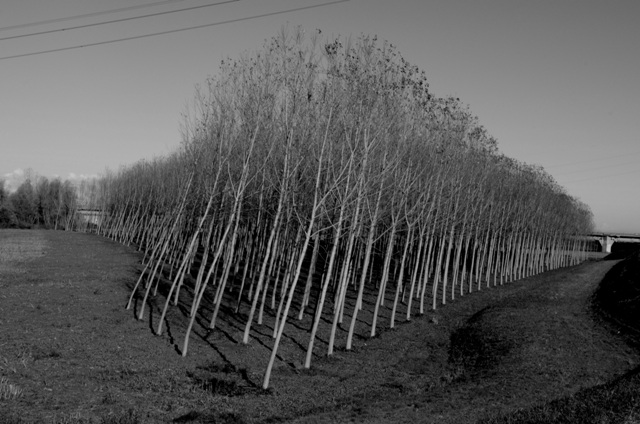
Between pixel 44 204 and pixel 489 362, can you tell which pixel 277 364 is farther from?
pixel 44 204

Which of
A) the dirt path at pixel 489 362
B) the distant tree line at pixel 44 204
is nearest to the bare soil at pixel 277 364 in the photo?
the dirt path at pixel 489 362

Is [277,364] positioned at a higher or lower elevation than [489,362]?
lower

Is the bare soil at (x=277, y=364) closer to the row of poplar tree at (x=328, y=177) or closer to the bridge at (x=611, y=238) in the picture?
the row of poplar tree at (x=328, y=177)

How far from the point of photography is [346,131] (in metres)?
20.9

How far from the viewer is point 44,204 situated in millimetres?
112688

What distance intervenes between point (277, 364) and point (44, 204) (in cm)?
11002

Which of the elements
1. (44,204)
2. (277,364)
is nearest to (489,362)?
(277,364)

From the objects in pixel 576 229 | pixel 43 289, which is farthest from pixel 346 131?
pixel 576 229

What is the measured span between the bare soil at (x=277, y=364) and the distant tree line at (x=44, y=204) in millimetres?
85711

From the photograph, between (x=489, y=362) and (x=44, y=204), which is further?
(x=44, y=204)

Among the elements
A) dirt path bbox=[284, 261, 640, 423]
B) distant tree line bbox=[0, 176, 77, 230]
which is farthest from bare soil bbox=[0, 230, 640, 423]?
distant tree line bbox=[0, 176, 77, 230]

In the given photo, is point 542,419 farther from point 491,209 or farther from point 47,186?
point 47,186

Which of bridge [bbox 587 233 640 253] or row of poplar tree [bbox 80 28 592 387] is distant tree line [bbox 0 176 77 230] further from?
bridge [bbox 587 233 640 253]

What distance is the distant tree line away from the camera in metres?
110
